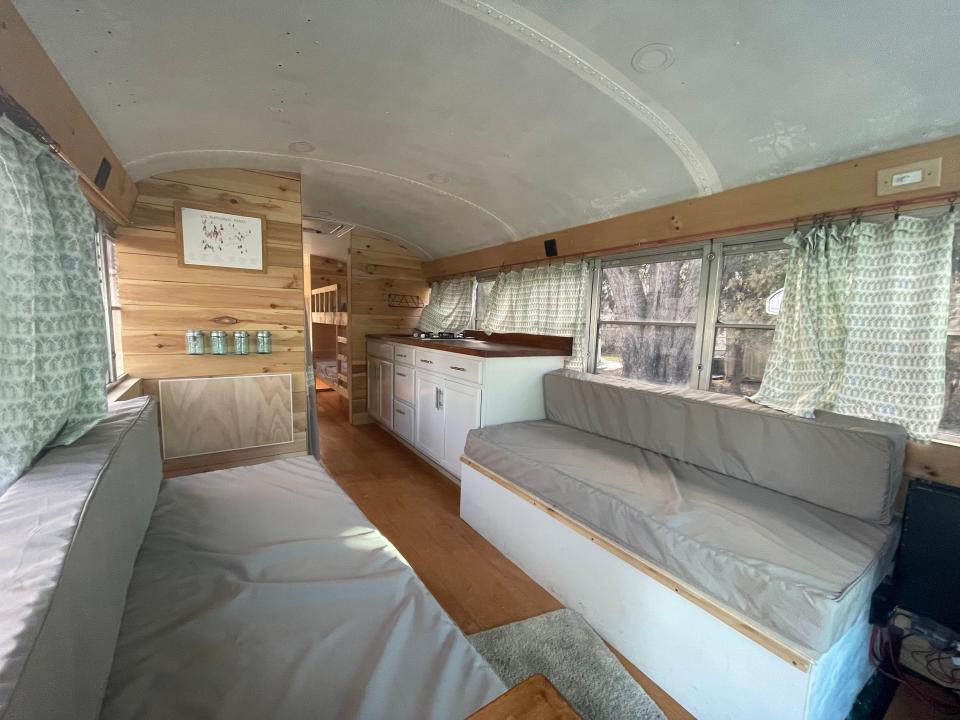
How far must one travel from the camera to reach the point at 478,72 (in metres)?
1.48

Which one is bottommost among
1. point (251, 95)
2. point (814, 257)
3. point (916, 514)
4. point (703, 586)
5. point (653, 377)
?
point (703, 586)

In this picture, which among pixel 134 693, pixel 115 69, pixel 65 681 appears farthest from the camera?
pixel 115 69

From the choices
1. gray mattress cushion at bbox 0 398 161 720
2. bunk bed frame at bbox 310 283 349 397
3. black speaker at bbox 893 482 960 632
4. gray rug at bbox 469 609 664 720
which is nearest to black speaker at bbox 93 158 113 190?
gray mattress cushion at bbox 0 398 161 720

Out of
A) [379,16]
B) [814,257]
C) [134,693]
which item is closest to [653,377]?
[814,257]

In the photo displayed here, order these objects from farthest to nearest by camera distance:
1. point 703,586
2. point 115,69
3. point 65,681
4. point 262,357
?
1. point 262,357
2. point 115,69
3. point 703,586
4. point 65,681

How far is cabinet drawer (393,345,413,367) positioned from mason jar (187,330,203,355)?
4.91ft

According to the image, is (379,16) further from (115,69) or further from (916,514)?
(916,514)

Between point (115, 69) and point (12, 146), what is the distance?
53 centimetres

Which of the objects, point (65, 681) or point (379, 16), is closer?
point (65, 681)

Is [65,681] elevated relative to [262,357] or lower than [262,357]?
lower

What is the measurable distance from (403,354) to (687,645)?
285 cm

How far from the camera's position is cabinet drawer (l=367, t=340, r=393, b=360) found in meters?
3.83

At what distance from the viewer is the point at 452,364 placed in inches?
112

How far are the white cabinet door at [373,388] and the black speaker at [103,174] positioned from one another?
101 inches
